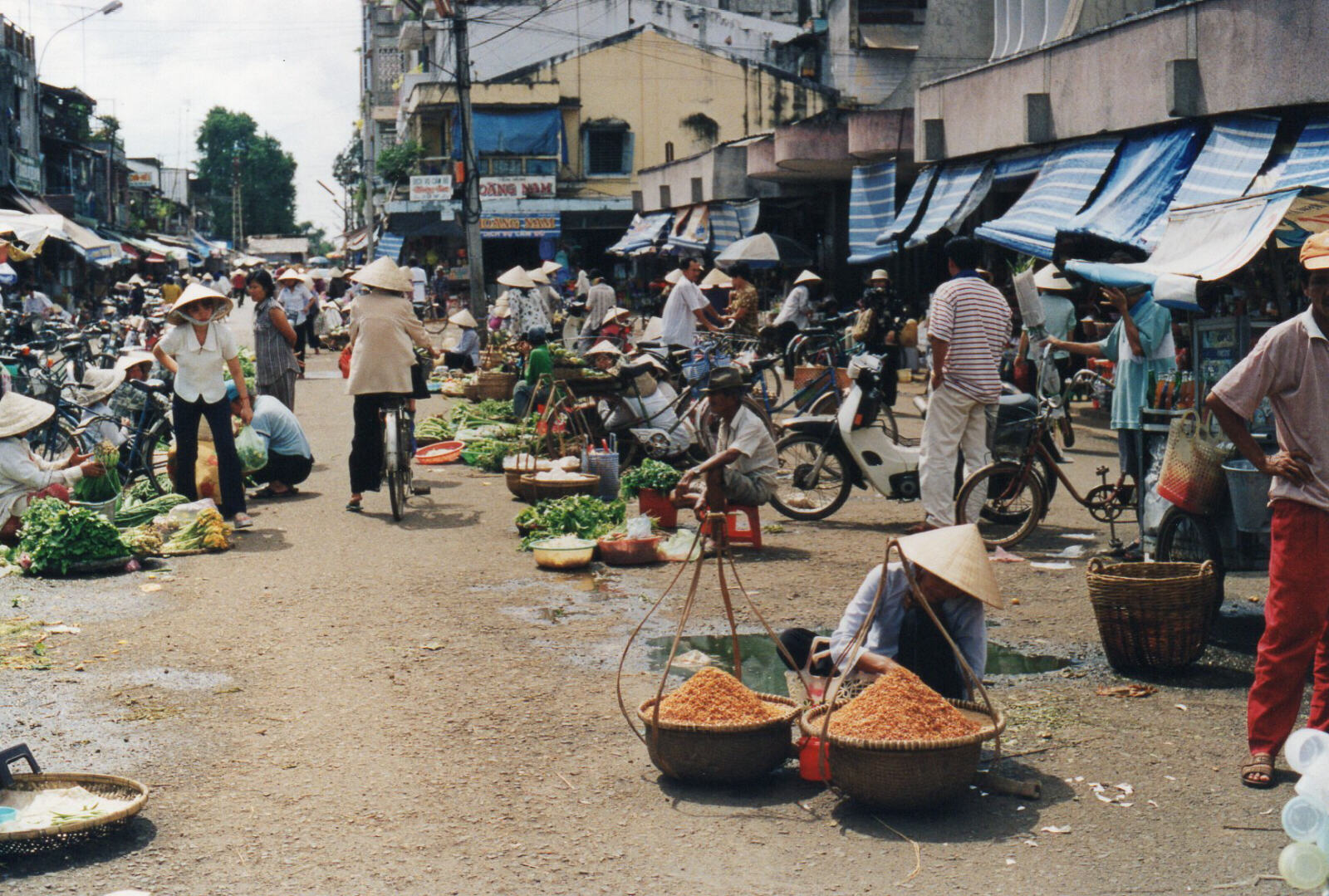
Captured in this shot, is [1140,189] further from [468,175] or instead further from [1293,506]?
[468,175]

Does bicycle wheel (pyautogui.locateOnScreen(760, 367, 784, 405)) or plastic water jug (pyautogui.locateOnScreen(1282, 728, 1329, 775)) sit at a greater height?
bicycle wheel (pyautogui.locateOnScreen(760, 367, 784, 405))

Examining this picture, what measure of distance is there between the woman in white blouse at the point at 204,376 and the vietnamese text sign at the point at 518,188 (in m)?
37.1

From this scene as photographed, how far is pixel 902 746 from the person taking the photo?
484cm

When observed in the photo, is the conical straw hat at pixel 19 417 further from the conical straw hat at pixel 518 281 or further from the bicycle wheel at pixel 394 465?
the conical straw hat at pixel 518 281

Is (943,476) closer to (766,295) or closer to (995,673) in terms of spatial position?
(995,673)

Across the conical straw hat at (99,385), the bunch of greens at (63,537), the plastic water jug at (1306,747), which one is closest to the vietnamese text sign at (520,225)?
the conical straw hat at (99,385)

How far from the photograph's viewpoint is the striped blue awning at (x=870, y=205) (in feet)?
76.2

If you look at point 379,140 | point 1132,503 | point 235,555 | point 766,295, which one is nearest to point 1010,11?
point 766,295

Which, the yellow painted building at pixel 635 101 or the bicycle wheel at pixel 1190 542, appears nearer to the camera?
the bicycle wheel at pixel 1190 542

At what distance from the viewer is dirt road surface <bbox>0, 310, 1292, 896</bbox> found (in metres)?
4.60

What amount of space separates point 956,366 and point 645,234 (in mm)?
28370

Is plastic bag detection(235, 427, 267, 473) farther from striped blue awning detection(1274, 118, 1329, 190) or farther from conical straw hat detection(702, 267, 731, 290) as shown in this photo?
conical straw hat detection(702, 267, 731, 290)

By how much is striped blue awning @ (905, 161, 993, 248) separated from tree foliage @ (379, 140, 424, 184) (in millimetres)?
33930

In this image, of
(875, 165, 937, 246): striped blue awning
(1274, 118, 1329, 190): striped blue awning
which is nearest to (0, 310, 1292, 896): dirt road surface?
(1274, 118, 1329, 190): striped blue awning
